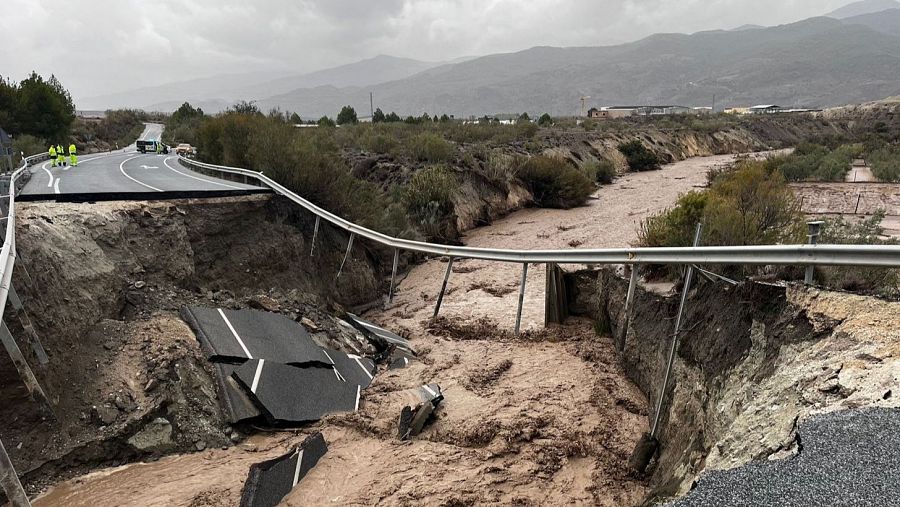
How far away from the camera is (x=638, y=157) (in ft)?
145

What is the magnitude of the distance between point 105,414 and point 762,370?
685 centimetres

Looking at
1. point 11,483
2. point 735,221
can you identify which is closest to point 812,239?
point 735,221

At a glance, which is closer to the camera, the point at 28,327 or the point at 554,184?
the point at 28,327

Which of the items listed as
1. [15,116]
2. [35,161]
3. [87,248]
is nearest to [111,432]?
[87,248]

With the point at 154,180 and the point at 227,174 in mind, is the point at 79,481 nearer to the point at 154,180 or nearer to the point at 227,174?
the point at 154,180

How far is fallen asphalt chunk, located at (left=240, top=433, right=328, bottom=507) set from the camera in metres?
5.11

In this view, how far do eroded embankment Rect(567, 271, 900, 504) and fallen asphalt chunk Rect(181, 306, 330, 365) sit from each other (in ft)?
17.5

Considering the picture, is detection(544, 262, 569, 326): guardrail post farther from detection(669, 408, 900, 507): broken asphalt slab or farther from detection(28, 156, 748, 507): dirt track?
detection(669, 408, 900, 507): broken asphalt slab

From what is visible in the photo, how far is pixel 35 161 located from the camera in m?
25.4

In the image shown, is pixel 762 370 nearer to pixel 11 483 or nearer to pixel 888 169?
pixel 11 483

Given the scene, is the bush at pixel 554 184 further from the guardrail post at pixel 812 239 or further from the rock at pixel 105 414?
the rock at pixel 105 414

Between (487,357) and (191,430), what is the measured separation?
487cm

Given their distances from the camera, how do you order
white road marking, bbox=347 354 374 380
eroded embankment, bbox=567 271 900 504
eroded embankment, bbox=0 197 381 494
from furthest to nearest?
white road marking, bbox=347 354 374 380, eroded embankment, bbox=0 197 381 494, eroded embankment, bbox=567 271 900 504

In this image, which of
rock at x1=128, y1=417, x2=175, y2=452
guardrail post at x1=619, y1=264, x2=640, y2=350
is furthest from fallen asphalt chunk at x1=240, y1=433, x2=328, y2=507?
guardrail post at x1=619, y1=264, x2=640, y2=350
